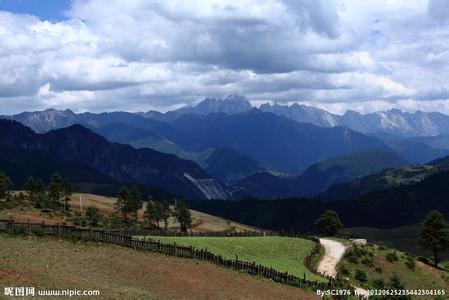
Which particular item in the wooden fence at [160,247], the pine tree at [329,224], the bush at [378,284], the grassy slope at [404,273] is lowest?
the grassy slope at [404,273]

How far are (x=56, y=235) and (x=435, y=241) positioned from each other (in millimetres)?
69935

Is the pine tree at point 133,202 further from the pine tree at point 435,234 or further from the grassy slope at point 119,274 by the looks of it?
the grassy slope at point 119,274

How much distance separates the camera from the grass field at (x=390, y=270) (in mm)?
82125

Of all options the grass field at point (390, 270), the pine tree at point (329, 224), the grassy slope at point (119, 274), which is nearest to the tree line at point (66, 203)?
the pine tree at point (329, 224)

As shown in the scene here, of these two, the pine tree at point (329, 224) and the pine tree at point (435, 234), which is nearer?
the pine tree at point (435, 234)

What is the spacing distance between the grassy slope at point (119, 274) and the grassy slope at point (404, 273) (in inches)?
1030

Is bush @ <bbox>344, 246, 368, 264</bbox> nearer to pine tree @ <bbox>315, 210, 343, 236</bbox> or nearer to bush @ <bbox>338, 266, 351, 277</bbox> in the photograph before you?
bush @ <bbox>338, 266, 351, 277</bbox>

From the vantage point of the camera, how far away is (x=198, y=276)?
57.6 metres

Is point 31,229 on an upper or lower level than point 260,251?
upper

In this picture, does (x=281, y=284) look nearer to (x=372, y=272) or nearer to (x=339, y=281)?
(x=339, y=281)

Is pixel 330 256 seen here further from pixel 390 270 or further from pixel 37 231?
pixel 37 231

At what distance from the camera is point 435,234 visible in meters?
102

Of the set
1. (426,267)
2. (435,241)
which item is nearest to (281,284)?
(426,267)

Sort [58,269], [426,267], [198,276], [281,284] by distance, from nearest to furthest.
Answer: [58,269] < [198,276] < [281,284] < [426,267]
